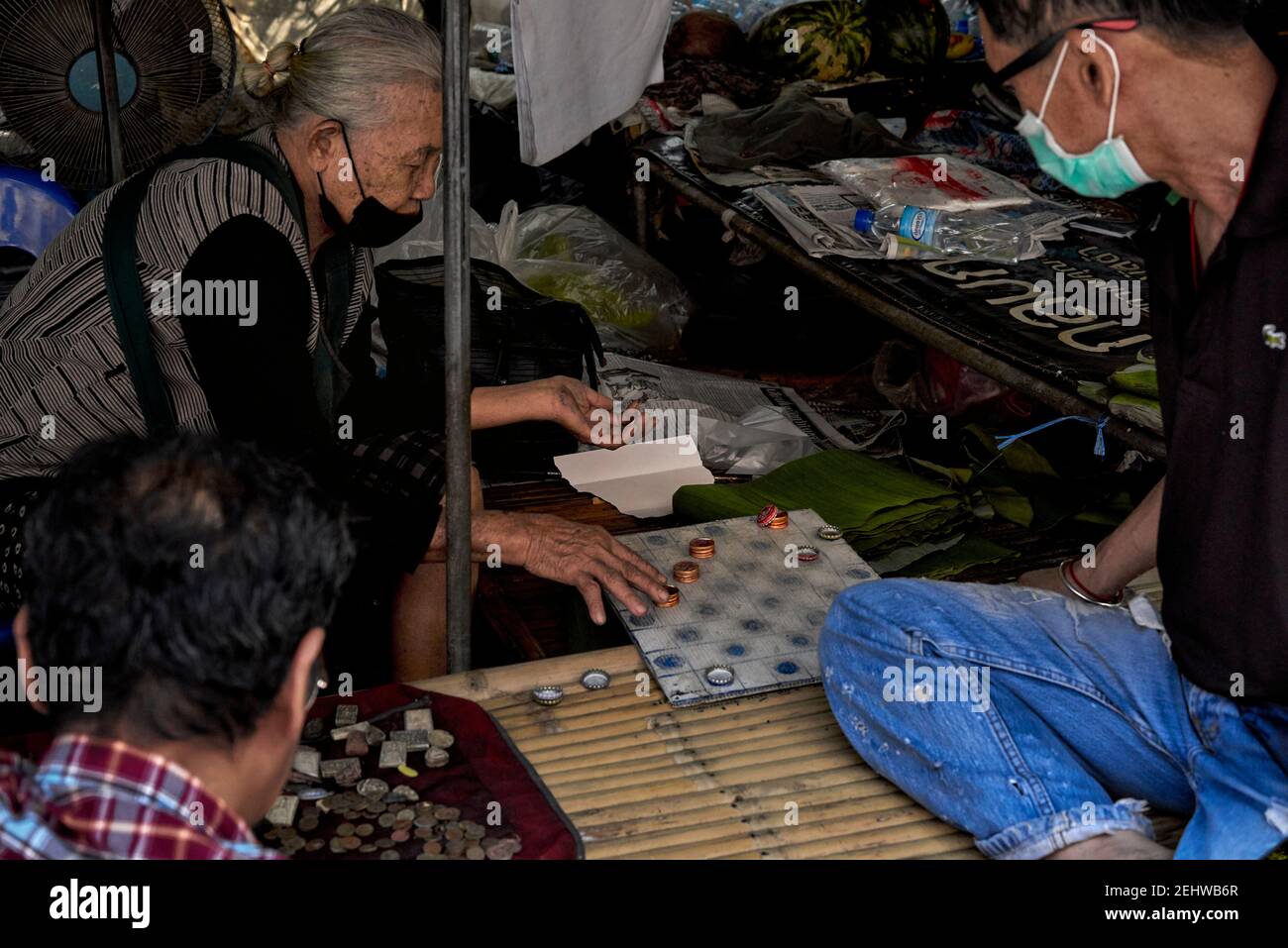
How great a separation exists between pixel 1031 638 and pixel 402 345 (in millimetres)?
1769

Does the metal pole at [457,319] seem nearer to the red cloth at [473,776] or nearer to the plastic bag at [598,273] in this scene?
the red cloth at [473,776]

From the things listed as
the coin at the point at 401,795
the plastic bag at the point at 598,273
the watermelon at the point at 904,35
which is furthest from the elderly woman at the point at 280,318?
the watermelon at the point at 904,35

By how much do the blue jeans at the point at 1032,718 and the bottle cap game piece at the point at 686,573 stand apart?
0.40 meters

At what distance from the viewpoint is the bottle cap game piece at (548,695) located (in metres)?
1.97

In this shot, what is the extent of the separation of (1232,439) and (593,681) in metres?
0.95

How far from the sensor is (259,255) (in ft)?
6.62

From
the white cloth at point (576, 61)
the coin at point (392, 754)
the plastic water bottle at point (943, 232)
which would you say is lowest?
the coin at point (392, 754)

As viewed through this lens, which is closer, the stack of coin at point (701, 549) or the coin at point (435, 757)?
the coin at point (435, 757)

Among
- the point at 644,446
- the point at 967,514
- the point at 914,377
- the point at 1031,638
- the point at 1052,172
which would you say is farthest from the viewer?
the point at 914,377

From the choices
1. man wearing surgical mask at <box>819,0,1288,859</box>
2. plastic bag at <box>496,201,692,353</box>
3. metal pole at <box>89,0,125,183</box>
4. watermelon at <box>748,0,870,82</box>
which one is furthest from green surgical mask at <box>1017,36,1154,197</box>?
watermelon at <box>748,0,870,82</box>

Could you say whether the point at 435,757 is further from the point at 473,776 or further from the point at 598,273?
the point at 598,273

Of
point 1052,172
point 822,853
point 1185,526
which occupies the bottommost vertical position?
point 822,853

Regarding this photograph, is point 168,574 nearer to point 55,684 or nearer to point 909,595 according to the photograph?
point 55,684

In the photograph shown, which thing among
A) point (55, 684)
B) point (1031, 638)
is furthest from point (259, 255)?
point (1031, 638)
